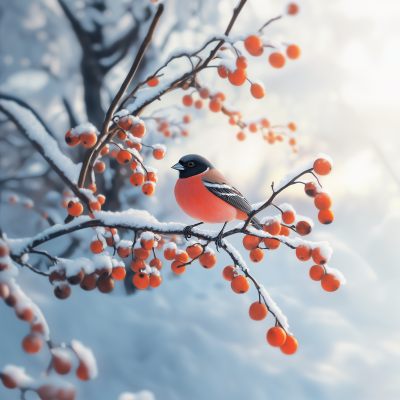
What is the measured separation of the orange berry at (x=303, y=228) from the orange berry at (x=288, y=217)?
24mm

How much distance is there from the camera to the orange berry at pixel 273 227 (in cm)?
51

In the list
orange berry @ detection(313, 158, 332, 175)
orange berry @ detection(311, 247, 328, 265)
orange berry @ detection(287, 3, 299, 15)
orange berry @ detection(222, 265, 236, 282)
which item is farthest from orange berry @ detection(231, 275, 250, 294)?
orange berry @ detection(287, 3, 299, 15)

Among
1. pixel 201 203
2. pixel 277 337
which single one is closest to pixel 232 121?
pixel 201 203

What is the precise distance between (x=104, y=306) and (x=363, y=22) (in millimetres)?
1208

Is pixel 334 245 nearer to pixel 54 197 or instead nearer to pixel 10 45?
pixel 54 197

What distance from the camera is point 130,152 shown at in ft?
2.08

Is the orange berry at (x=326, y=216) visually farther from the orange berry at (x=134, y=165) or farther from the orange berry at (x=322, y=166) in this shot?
the orange berry at (x=134, y=165)

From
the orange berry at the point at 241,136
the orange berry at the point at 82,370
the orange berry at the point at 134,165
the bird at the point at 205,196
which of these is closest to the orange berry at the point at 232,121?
the orange berry at the point at 241,136

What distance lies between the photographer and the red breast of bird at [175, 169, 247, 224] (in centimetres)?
59

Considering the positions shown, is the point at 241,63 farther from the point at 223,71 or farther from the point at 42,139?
the point at 42,139

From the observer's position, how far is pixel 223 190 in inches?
24.5

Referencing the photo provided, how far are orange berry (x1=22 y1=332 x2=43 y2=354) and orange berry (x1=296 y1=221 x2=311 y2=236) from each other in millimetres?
464

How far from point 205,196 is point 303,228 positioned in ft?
0.69

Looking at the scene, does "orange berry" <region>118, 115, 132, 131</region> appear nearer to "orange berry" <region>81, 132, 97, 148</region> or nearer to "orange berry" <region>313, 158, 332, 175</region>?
"orange berry" <region>81, 132, 97, 148</region>
